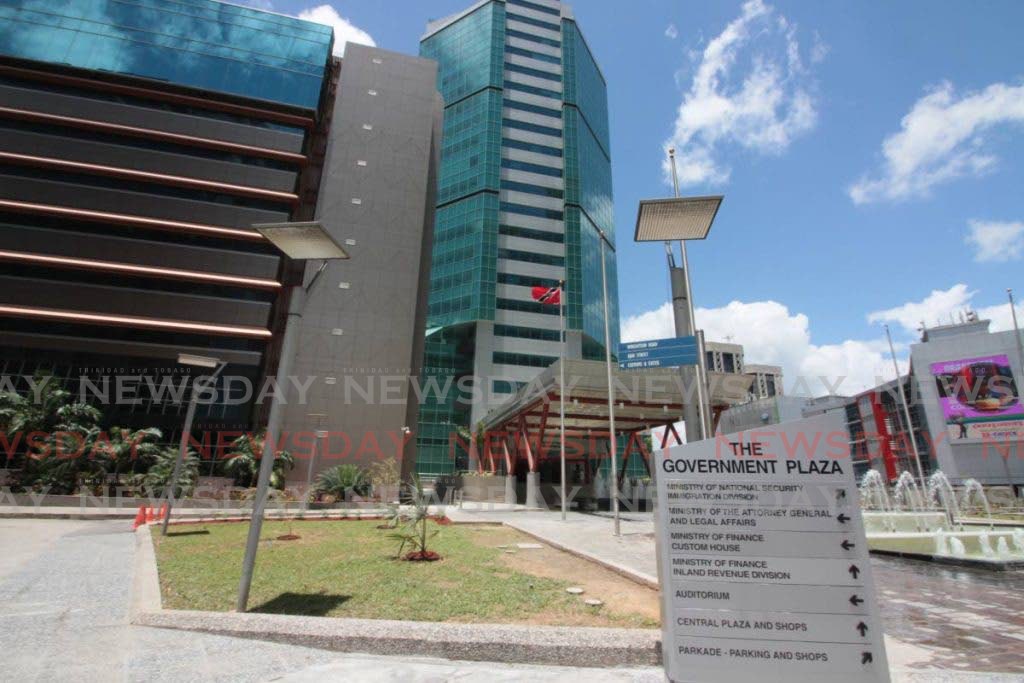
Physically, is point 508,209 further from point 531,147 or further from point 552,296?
point 552,296

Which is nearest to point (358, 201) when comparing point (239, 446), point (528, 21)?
point (239, 446)

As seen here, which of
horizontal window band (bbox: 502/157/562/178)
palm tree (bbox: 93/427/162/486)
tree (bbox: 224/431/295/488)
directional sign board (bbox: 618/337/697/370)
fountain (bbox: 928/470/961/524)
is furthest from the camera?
horizontal window band (bbox: 502/157/562/178)

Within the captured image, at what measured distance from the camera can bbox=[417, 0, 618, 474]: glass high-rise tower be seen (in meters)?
61.6

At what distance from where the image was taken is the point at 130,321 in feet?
114

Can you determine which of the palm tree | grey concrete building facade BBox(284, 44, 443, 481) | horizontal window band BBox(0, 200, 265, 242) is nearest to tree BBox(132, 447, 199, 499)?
the palm tree

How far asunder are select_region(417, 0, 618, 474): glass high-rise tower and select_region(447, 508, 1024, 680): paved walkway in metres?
46.7

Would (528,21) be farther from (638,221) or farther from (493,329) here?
(638,221)

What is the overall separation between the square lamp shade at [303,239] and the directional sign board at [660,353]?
5129mm

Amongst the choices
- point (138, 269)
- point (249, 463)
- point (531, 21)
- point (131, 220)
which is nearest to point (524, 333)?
point (249, 463)

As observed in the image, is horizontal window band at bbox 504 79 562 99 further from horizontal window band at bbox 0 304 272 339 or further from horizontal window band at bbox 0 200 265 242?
horizontal window band at bbox 0 304 272 339

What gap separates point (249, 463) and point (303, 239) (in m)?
26.9

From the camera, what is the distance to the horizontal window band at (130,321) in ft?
110

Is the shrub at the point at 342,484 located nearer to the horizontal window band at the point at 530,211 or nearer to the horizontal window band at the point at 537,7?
the horizontal window band at the point at 530,211

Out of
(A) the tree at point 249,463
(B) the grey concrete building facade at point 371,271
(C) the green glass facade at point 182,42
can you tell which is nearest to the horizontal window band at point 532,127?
(B) the grey concrete building facade at point 371,271
